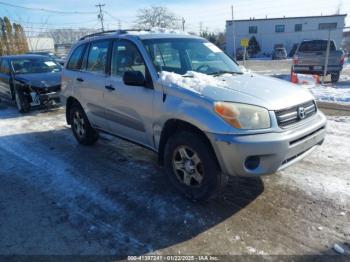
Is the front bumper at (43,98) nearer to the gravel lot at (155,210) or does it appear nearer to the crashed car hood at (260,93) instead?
the gravel lot at (155,210)

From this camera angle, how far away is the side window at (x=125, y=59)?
409 centimetres

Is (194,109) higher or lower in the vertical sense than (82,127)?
higher

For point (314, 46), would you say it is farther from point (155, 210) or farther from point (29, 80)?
point (155, 210)

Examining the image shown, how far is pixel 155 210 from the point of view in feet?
11.4

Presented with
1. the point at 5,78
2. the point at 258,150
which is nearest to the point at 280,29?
the point at 5,78

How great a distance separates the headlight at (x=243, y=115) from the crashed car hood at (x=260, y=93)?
2.6 inches

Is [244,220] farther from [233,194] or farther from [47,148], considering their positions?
[47,148]

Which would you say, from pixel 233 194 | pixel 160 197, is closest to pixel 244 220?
pixel 233 194

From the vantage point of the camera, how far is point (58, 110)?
9.24m

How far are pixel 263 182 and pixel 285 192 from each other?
13.3 inches

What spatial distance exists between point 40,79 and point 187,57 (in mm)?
6202

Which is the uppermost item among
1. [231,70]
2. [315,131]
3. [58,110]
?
[231,70]

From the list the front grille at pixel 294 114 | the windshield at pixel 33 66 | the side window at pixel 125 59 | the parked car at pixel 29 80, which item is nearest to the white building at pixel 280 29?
the windshield at pixel 33 66

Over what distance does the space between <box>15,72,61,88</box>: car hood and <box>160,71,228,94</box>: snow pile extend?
6173 millimetres
